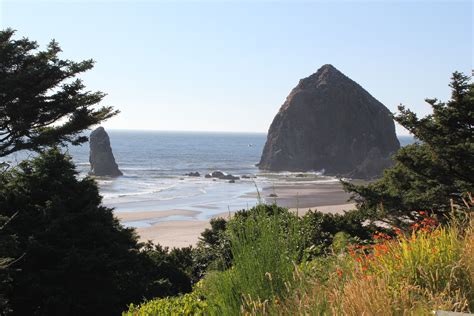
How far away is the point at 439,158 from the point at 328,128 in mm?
81168

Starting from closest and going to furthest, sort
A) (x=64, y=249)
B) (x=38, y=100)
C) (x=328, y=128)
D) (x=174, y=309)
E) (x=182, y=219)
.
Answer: (x=174, y=309) → (x=64, y=249) → (x=38, y=100) → (x=182, y=219) → (x=328, y=128)

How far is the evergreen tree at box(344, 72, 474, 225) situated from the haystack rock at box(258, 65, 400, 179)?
65.8 m

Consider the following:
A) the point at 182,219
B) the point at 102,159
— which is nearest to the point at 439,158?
the point at 182,219

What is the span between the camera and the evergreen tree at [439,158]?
14016 mm

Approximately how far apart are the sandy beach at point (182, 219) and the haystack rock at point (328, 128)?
3779cm

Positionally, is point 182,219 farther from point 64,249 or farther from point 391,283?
point 391,283

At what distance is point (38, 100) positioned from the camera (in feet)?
43.9

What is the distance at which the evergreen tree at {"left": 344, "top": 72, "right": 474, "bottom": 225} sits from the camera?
14016mm

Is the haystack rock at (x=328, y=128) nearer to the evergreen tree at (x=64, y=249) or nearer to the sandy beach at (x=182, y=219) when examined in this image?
the sandy beach at (x=182, y=219)

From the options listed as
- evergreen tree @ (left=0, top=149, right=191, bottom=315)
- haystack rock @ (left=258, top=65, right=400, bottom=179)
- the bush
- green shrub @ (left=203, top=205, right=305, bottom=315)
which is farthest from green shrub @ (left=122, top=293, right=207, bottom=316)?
haystack rock @ (left=258, top=65, right=400, bottom=179)

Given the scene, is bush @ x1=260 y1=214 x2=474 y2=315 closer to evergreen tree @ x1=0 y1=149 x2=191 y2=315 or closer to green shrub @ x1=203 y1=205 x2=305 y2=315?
green shrub @ x1=203 y1=205 x2=305 y2=315

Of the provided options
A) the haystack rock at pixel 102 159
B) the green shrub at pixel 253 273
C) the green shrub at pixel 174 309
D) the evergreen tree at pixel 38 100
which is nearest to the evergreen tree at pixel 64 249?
the evergreen tree at pixel 38 100

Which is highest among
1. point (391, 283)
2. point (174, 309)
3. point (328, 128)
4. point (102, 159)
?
point (328, 128)

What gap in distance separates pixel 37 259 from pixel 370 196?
10821 mm
